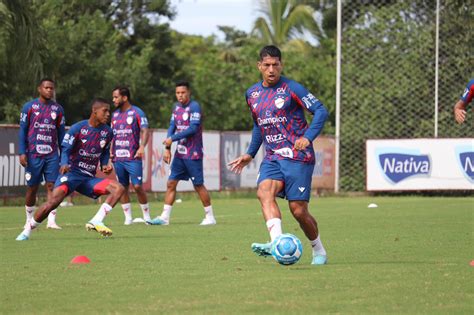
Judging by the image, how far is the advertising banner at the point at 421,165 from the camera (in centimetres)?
3106

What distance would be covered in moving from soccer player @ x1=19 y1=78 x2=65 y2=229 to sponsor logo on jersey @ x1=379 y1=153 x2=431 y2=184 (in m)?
16.2

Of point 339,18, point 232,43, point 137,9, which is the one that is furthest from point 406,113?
point 232,43

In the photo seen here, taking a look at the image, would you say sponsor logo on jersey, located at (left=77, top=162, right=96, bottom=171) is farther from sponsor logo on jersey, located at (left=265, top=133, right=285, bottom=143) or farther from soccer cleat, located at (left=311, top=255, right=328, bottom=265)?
soccer cleat, located at (left=311, top=255, right=328, bottom=265)

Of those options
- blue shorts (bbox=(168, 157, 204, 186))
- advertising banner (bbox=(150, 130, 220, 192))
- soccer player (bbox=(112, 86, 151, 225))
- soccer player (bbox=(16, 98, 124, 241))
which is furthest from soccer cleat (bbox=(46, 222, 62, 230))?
advertising banner (bbox=(150, 130, 220, 192))

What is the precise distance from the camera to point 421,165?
31.5 meters

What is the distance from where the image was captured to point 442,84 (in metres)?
35.4

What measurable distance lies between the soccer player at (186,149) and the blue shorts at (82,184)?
3.54 meters

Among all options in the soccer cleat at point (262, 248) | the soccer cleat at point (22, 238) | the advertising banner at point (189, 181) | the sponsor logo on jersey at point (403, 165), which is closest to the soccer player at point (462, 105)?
the soccer cleat at point (262, 248)

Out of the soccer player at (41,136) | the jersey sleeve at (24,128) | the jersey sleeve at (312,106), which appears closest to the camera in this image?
the jersey sleeve at (312,106)

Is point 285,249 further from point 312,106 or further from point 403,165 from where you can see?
point 403,165

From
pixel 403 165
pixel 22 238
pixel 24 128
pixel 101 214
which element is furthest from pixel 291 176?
pixel 403 165

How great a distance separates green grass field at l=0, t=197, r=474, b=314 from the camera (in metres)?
7.85

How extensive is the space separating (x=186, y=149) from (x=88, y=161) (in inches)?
160

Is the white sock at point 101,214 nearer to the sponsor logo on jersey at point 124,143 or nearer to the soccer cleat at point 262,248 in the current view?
the sponsor logo on jersey at point 124,143
